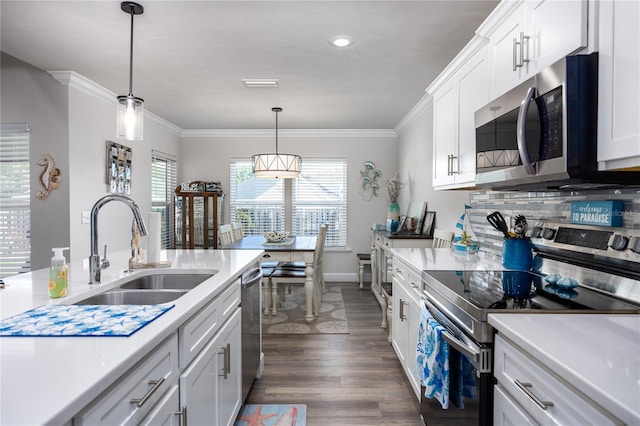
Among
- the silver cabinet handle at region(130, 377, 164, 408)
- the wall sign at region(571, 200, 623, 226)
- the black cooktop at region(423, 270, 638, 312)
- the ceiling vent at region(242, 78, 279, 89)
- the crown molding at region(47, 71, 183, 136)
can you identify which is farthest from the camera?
the ceiling vent at region(242, 78, 279, 89)

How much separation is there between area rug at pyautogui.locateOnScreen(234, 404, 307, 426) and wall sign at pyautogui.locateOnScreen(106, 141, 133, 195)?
9.78ft

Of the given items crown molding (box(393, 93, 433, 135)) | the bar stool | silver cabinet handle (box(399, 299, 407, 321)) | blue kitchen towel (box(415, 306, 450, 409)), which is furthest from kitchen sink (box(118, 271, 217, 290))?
the bar stool

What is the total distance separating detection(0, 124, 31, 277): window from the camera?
356 centimetres

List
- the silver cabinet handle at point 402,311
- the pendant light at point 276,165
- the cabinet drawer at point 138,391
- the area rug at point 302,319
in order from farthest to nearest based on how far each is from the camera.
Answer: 1. the pendant light at point 276,165
2. the area rug at point 302,319
3. the silver cabinet handle at point 402,311
4. the cabinet drawer at point 138,391

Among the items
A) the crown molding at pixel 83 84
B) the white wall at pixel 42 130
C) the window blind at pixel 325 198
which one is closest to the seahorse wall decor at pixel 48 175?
the white wall at pixel 42 130

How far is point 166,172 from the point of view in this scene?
18.7 ft

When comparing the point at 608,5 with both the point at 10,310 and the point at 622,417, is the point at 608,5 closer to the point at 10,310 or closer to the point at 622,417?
the point at 622,417

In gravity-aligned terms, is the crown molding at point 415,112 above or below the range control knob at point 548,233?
above

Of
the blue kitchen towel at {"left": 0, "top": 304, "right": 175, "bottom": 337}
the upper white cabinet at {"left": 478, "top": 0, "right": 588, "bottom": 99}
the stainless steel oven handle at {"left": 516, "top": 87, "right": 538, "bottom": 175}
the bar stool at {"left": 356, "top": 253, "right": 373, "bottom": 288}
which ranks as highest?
the upper white cabinet at {"left": 478, "top": 0, "right": 588, "bottom": 99}

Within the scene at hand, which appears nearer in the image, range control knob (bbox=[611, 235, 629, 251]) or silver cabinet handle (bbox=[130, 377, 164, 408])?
silver cabinet handle (bbox=[130, 377, 164, 408])

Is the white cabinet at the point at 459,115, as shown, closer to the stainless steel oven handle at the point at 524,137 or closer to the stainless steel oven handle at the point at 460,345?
the stainless steel oven handle at the point at 524,137

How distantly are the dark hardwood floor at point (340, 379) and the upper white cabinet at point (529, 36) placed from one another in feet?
6.36

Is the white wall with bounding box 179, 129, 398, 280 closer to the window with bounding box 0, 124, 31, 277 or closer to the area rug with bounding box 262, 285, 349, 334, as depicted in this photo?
the area rug with bounding box 262, 285, 349, 334

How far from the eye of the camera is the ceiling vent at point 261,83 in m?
3.62
